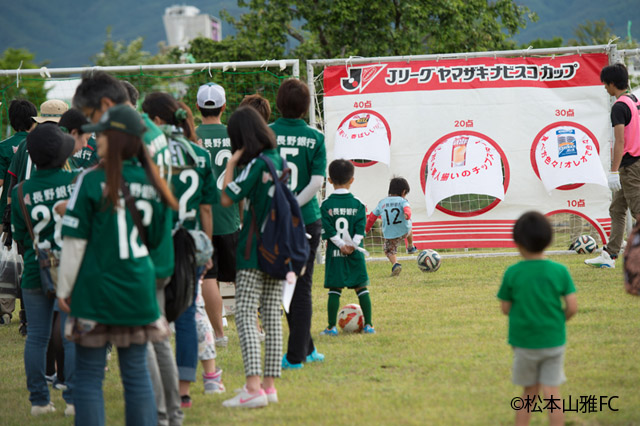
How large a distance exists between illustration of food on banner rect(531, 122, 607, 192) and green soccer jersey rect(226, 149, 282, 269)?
6740mm

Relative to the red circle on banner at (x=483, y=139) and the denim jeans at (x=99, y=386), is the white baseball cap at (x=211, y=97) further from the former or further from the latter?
the red circle on banner at (x=483, y=139)

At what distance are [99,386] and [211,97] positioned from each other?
2804mm

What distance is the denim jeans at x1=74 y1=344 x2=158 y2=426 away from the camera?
11.8 ft

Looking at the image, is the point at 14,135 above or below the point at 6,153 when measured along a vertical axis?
above

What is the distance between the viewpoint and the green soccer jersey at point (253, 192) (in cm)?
463

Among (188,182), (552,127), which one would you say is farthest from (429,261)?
(188,182)

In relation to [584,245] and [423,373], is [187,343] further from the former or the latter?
[584,245]

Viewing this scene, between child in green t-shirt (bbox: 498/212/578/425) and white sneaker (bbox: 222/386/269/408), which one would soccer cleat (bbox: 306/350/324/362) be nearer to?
white sneaker (bbox: 222/386/269/408)

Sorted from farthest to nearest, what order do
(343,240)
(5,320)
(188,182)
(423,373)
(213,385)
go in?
(5,320) < (343,240) < (423,373) < (213,385) < (188,182)

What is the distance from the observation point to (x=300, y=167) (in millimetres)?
5496

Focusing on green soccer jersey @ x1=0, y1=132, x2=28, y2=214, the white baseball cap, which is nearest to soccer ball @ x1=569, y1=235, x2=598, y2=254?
the white baseball cap

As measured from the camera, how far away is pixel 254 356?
462cm

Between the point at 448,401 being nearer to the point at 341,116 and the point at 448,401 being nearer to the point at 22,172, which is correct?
the point at 22,172

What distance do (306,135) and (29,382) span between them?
2456 millimetres
